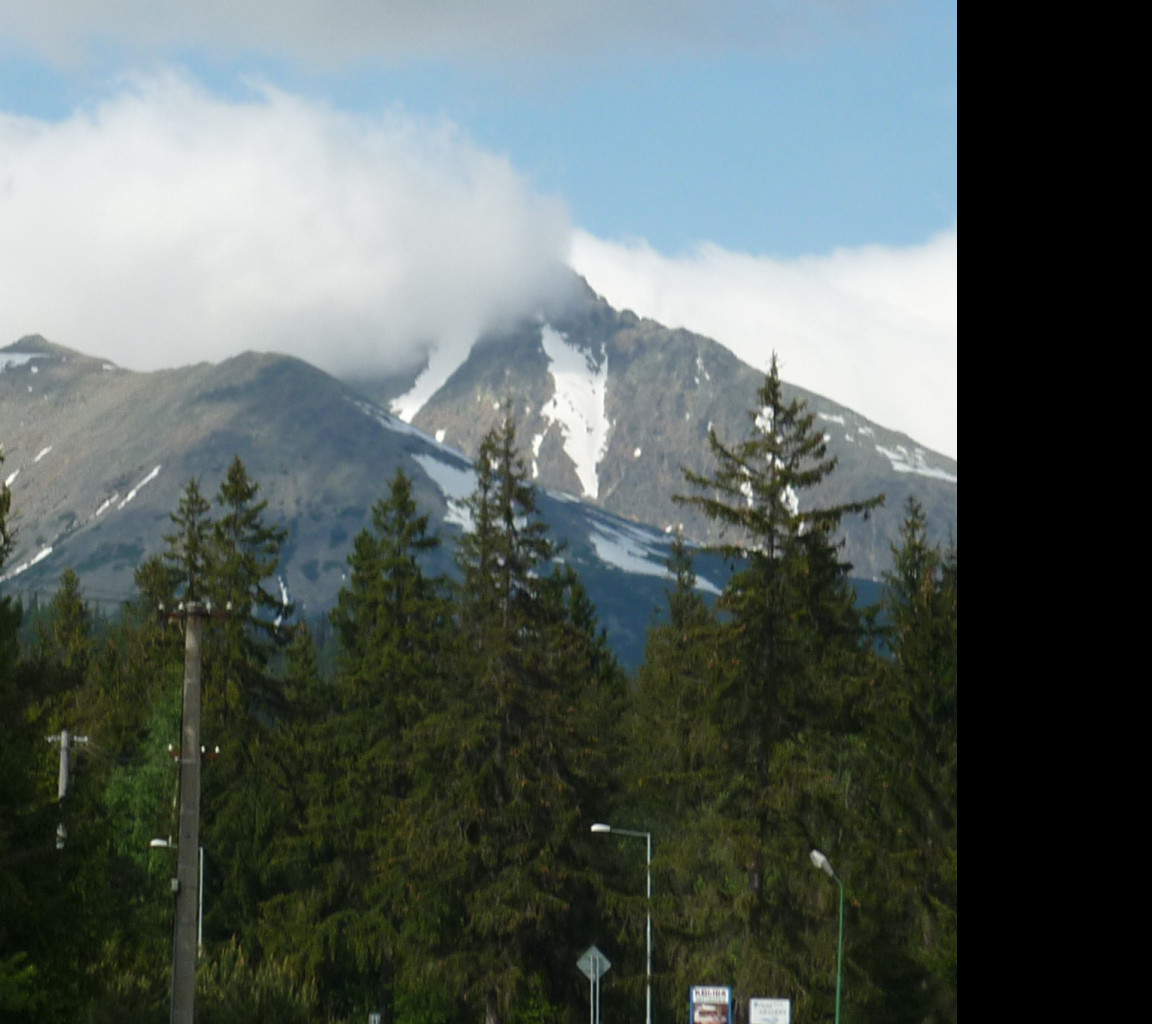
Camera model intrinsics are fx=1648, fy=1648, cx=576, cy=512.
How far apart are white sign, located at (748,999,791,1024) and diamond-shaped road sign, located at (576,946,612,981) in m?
7.69

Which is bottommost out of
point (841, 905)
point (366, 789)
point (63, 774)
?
point (841, 905)

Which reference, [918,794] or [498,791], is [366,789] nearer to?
[498,791]

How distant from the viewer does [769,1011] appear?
1356 inches

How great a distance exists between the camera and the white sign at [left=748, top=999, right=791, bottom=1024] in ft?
113

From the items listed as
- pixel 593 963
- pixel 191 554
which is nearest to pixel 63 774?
pixel 593 963

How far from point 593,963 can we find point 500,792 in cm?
511

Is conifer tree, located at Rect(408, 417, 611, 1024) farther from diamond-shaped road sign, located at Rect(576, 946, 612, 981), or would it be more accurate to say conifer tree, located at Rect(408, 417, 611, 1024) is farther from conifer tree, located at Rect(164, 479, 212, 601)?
conifer tree, located at Rect(164, 479, 212, 601)

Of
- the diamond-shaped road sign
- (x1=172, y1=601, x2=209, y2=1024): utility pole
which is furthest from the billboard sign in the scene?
(x1=172, y1=601, x2=209, y2=1024): utility pole

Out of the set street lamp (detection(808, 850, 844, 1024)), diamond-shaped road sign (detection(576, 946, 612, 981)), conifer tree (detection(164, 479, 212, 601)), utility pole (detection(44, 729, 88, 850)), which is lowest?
diamond-shaped road sign (detection(576, 946, 612, 981))
